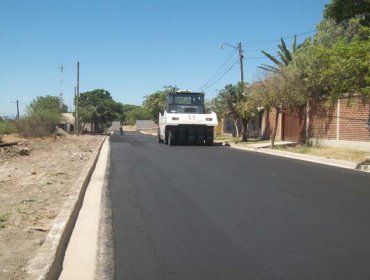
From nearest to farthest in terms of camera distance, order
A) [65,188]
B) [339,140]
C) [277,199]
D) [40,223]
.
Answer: [40,223], [277,199], [65,188], [339,140]

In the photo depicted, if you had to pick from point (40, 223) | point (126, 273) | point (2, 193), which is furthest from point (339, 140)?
point (126, 273)

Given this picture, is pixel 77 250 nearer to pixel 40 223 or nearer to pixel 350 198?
pixel 40 223

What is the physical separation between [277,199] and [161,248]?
457 cm

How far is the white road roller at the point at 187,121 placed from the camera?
33156 mm

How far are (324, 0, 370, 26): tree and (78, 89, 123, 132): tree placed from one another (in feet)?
201

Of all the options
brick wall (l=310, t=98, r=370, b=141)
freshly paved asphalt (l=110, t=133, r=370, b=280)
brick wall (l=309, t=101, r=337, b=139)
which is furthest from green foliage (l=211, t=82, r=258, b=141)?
freshly paved asphalt (l=110, t=133, r=370, b=280)

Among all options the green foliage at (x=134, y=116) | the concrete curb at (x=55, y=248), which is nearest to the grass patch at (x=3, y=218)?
the concrete curb at (x=55, y=248)

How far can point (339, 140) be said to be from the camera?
2705cm

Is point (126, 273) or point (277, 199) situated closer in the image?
point (126, 273)

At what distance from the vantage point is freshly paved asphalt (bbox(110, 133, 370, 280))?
6.29m

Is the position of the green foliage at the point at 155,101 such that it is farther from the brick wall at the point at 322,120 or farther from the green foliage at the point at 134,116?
the green foliage at the point at 134,116

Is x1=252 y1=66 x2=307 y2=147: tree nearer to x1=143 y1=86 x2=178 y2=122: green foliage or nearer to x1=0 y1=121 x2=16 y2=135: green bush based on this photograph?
x1=0 y1=121 x2=16 y2=135: green bush

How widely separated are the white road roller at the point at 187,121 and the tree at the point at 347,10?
364 inches

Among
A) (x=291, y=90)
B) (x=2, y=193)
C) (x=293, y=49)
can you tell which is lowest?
(x=2, y=193)
